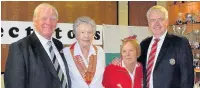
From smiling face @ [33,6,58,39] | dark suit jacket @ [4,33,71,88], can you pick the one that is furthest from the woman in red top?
smiling face @ [33,6,58,39]

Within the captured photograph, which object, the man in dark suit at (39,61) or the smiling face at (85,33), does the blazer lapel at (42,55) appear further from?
the smiling face at (85,33)

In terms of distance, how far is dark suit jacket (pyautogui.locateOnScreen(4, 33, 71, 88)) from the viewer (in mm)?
2043

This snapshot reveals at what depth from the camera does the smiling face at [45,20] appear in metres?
2.24

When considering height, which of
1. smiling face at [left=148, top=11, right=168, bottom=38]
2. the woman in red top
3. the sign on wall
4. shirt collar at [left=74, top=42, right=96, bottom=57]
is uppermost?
smiling face at [left=148, top=11, right=168, bottom=38]

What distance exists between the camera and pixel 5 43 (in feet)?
14.1

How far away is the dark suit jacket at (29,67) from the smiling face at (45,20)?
0.09 metres

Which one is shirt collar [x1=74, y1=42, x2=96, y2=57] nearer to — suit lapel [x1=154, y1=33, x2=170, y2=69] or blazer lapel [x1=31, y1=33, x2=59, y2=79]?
blazer lapel [x1=31, y1=33, x2=59, y2=79]

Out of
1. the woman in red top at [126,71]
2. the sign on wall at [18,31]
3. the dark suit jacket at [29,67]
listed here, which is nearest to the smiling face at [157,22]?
the woman in red top at [126,71]

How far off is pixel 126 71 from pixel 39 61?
31.3 inches

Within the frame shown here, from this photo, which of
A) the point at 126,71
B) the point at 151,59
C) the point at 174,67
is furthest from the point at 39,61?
the point at 174,67

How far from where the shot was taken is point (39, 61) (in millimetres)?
2148

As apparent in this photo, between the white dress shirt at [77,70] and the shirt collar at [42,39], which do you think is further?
the white dress shirt at [77,70]

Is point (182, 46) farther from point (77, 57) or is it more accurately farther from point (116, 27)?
point (116, 27)

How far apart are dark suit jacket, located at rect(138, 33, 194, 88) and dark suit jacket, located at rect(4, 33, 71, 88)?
2.80 ft
